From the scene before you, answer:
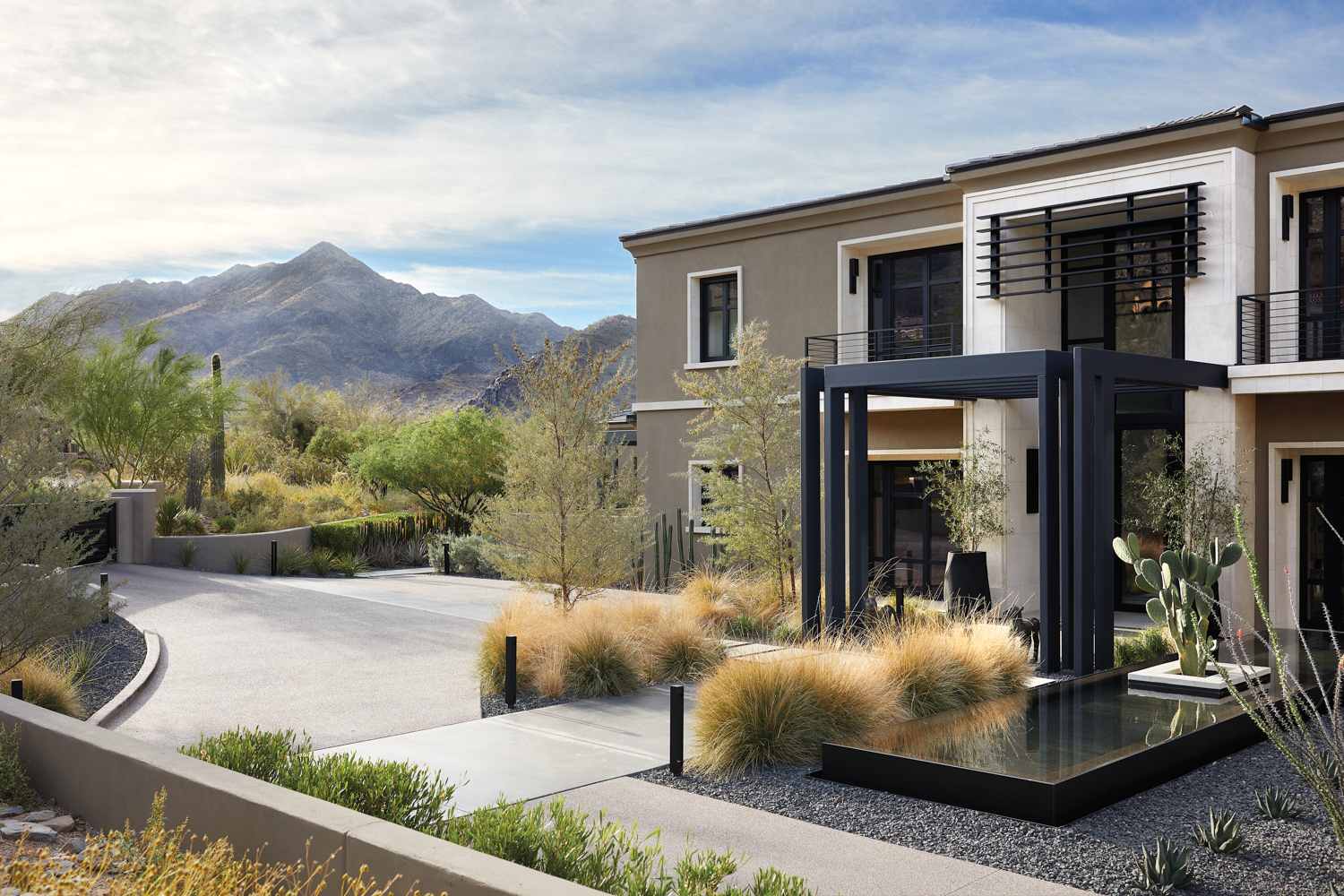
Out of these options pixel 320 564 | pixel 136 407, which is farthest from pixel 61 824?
pixel 136 407

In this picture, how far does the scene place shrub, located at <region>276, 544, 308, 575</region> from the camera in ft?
69.4

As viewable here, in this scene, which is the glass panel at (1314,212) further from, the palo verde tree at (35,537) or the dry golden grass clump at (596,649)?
the palo verde tree at (35,537)

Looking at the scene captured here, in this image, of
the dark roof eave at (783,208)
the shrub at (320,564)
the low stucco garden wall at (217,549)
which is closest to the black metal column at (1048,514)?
the dark roof eave at (783,208)

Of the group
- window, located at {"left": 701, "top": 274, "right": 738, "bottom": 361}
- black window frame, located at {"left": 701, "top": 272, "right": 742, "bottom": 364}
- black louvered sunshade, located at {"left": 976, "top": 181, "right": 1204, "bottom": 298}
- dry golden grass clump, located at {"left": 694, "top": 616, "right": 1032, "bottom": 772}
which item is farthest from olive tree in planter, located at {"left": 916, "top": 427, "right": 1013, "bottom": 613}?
window, located at {"left": 701, "top": 274, "right": 738, "bottom": 361}

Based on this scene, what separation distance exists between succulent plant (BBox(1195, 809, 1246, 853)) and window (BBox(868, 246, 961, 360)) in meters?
11.5

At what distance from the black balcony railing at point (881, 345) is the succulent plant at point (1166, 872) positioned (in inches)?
495

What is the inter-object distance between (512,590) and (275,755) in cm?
1232

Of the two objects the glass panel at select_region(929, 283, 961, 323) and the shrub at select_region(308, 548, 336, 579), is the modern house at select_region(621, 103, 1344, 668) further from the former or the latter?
the shrub at select_region(308, 548, 336, 579)

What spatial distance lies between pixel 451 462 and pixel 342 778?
62.8 ft

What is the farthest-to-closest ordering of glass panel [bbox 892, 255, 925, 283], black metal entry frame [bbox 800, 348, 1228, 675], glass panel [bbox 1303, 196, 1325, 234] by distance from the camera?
glass panel [bbox 892, 255, 925, 283] → glass panel [bbox 1303, 196, 1325, 234] → black metal entry frame [bbox 800, 348, 1228, 675]

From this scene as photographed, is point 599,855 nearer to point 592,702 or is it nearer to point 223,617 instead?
point 592,702

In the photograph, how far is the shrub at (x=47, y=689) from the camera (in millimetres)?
8451

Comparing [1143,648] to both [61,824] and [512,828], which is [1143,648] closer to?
[512,828]

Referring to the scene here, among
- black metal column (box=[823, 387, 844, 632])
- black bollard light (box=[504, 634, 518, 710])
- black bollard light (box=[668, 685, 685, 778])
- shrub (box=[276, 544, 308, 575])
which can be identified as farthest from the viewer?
shrub (box=[276, 544, 308, 575])
